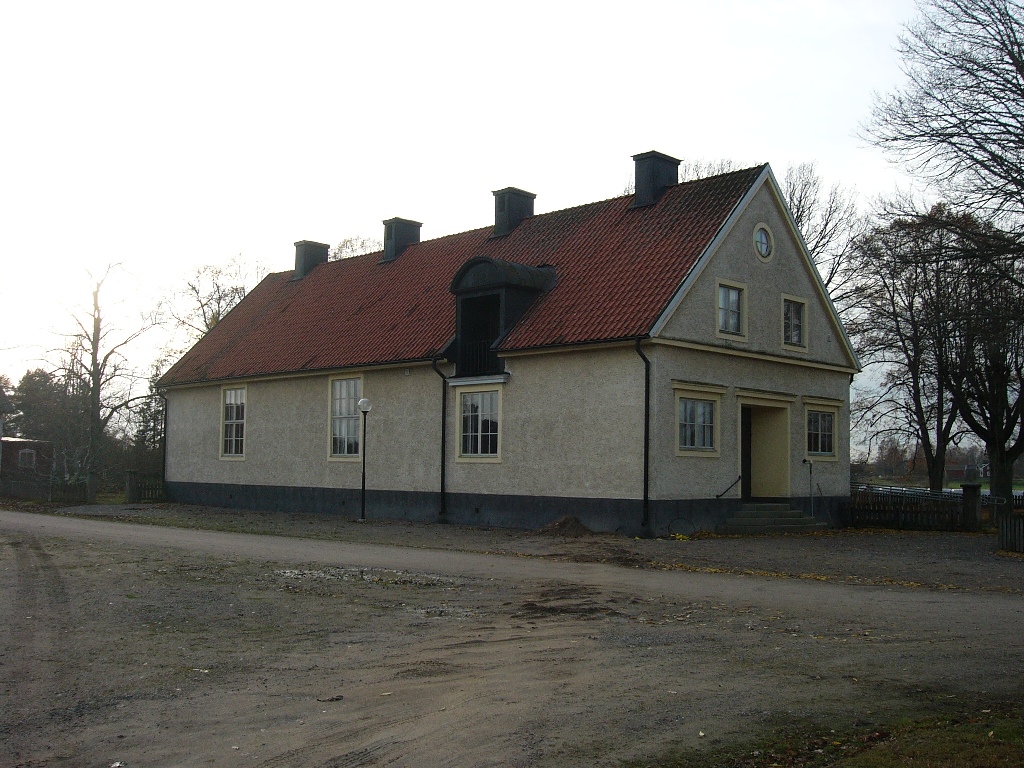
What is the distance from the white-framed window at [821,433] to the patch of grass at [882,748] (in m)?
20.2

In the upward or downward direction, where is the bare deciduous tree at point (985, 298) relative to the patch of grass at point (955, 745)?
upward

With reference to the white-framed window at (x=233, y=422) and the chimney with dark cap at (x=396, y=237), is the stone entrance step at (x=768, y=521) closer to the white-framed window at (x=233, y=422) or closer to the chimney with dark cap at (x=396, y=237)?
the chimney with dark cap at (x=396, y=237)

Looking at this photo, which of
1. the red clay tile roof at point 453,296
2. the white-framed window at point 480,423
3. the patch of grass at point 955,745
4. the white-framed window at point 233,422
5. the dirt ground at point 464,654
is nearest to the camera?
the patch of grass at point 955,745

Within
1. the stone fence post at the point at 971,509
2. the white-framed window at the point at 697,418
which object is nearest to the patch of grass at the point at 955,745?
the white-framed window at the point at 697,418

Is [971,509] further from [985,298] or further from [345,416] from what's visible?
[345,416]

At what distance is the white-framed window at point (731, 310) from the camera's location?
23109mm

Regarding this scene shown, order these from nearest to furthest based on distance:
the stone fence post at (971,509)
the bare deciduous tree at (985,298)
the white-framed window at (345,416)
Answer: the bare deciduous tree at (985,298) → the stone fence post at (971,509) → the white-framed window at (345,416)

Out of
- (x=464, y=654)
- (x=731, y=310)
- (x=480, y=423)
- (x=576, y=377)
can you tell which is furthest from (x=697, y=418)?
(x=464, y=654)

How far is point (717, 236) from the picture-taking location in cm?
2261

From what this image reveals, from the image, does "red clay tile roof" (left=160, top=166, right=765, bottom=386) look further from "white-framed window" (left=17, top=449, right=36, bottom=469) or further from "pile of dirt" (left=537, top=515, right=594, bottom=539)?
"white-framed window" (left=17, top=449, right=36, bottom=469)

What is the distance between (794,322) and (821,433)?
3.07m

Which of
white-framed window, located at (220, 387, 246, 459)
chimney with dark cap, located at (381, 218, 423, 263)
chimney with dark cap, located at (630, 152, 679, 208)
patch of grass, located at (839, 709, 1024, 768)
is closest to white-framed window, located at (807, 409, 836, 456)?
chimney with dark cap, located at (630, 152, 679, 208)

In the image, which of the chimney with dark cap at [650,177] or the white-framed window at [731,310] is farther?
the chimney with dark cap at [650,177]

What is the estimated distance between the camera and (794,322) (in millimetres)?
25906
